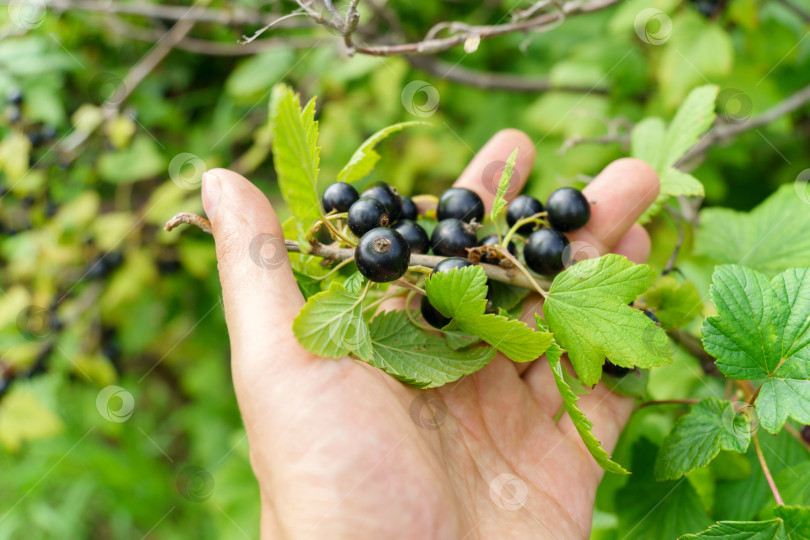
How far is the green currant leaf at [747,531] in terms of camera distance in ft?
3.90

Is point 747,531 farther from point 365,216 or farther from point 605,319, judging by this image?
point 365,216

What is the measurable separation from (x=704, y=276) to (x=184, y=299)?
2942 mm

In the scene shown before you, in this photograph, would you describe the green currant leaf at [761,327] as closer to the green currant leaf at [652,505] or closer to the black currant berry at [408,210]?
the green currant leaf at [652,505]

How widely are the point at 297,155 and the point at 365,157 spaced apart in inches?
14.0

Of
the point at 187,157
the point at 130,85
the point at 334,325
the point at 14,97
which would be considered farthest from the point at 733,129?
the point at 14,97

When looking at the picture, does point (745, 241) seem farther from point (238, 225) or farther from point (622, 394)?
point (238, 225)

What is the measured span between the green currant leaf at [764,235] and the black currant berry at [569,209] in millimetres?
538

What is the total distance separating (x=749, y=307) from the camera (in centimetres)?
128

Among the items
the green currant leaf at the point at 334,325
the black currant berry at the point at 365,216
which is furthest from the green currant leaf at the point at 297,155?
the green currant leaf at the point at 334,325

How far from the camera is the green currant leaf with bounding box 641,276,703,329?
151 centimetres

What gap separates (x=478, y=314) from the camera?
4.05 ft

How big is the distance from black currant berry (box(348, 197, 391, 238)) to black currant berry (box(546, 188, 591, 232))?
1.91ft

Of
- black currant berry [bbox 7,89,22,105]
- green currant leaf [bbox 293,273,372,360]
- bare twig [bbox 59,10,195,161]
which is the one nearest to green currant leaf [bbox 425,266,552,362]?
green currant leaf [bbox 293,273,372,360]

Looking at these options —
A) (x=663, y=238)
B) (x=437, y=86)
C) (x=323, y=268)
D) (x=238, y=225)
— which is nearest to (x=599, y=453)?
(x=323, y=268)
